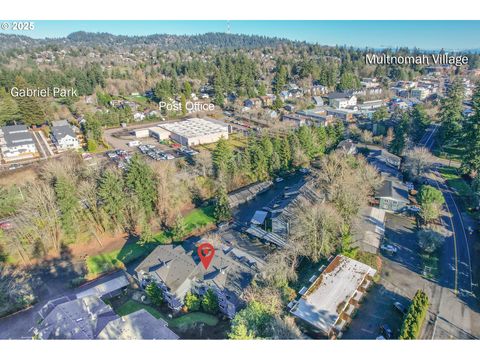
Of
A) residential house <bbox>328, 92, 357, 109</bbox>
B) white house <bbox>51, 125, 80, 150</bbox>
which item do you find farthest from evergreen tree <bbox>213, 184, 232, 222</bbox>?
residential house <bbox>328, 92, 357, 109</bbox>

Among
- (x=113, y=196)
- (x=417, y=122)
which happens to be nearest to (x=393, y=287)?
(x=113, y=196)

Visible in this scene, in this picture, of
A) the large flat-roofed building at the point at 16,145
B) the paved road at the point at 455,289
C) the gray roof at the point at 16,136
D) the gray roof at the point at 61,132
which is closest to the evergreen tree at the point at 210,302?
the paved road at the point at 455,289

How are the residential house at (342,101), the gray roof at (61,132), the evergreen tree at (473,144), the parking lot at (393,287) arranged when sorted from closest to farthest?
the parking lot at (393,287) < the evergreen tree at (473,144) < the gray roof at (61,132) < the residential house at (342,101)

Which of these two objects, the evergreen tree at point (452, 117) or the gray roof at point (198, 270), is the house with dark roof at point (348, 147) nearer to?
the evergreen tree at point (452, 117)

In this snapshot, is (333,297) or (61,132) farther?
(61,132)

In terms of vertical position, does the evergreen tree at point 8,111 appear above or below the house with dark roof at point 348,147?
above

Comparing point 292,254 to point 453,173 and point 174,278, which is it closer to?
point 174,278

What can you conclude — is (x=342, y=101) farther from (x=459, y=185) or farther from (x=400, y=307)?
(x=400, y=307)
